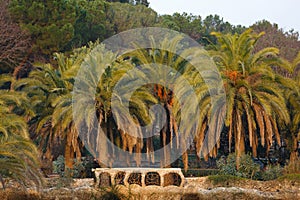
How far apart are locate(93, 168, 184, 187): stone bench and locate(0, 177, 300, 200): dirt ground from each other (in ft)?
1.70

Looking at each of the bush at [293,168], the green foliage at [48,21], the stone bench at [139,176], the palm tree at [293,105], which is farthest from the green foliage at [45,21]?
the bush at [293,168]

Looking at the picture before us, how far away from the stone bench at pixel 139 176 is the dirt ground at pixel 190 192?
0.52 metres

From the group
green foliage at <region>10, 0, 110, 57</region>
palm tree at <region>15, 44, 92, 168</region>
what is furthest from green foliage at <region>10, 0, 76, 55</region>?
palm tree at <region>15, 44, 92, 168</region>

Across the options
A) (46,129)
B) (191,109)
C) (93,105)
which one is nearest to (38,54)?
(46,129)

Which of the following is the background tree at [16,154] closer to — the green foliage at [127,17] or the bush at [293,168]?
the bush at [293,168]

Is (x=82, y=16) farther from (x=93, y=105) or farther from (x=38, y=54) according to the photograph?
(x=93, y=105)

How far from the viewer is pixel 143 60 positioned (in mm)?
23516

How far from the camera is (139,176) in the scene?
72.2 ft

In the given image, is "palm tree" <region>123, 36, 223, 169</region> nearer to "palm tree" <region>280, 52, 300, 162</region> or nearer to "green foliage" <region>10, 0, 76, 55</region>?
"palm tree" <region>280, 52, 300, 162</region>

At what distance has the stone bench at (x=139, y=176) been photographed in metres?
21.2

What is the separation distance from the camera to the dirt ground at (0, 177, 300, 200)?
16.0 metres

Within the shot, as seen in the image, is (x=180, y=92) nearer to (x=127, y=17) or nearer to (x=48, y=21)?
(x=48, y=21)

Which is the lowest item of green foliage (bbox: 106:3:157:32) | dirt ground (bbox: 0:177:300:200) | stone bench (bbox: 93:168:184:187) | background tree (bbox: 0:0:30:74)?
dirt ground (bbox: 0:177:300:200)

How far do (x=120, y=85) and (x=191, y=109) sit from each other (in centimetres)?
323
